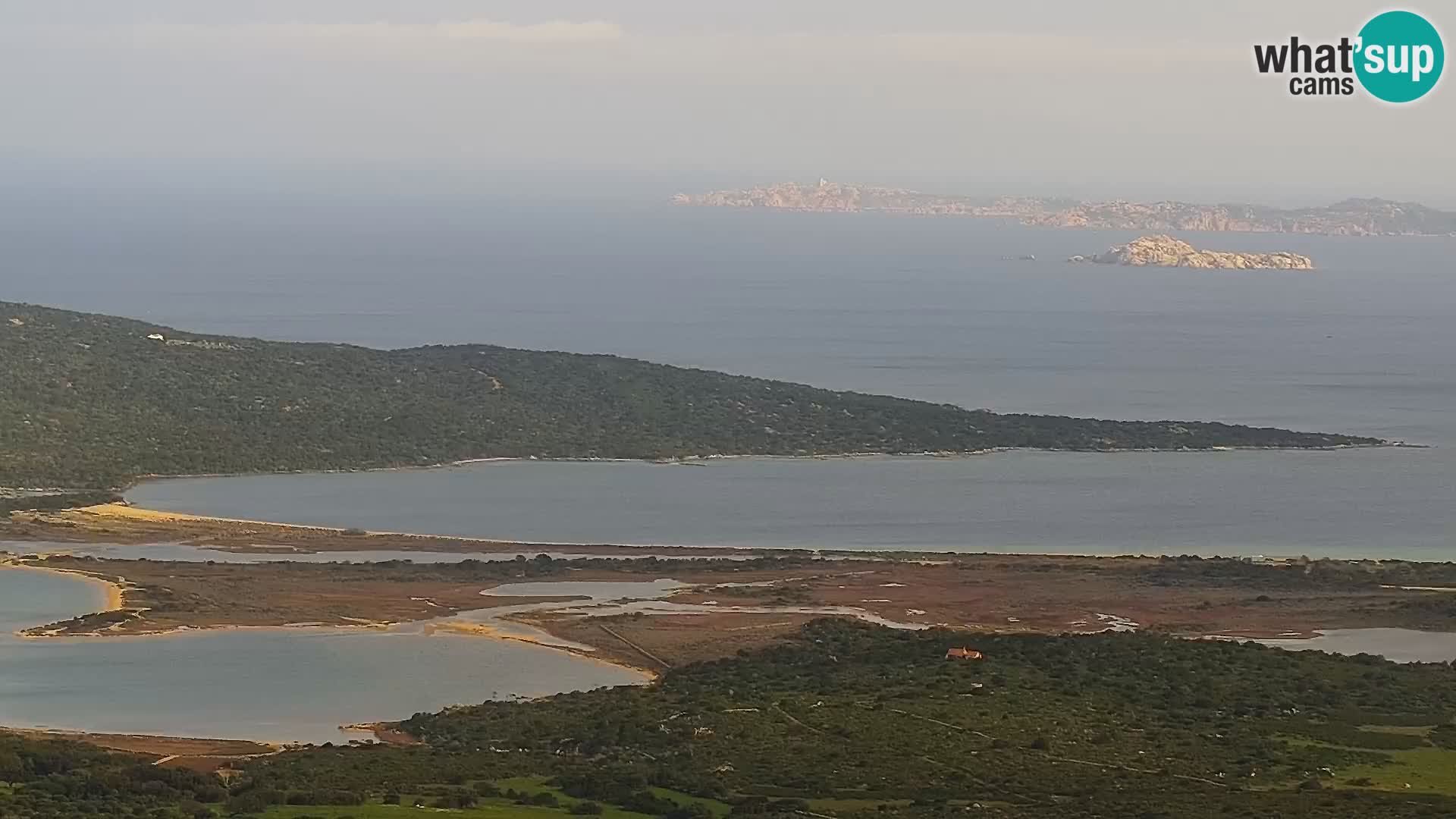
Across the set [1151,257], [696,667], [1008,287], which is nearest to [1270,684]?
[696,667]

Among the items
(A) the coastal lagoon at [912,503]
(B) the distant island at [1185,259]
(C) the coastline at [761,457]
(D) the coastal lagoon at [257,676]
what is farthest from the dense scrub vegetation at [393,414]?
(B) the distant island at [1185,259]

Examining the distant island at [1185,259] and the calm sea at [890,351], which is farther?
the distant island at [1185,259]

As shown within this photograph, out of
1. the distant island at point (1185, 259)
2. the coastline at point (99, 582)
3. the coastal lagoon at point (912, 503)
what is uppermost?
the distant island at point (1185, 259)

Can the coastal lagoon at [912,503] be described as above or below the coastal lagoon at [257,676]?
above

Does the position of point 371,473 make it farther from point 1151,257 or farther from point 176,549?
point 1151,257

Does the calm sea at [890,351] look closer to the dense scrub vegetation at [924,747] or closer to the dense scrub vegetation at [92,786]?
the dense scrub vegetation at [924,747]

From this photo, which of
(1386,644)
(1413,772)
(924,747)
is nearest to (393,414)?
(1386,644)
